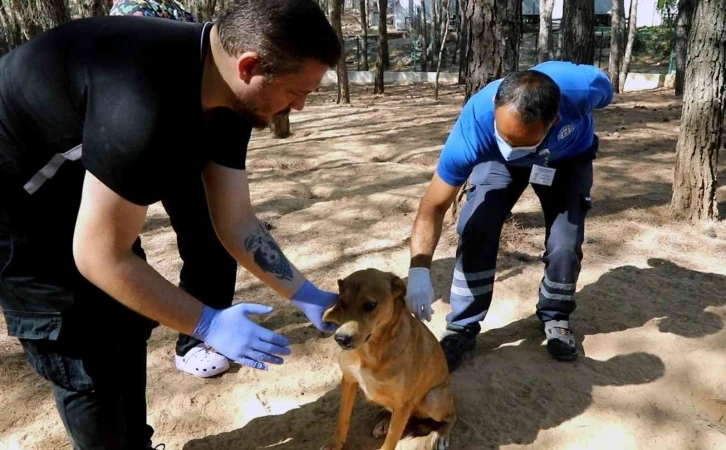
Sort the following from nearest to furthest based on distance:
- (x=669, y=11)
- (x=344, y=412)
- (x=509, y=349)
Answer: (x=344, y=412) → (x=509, y=349) → (x=669, y=11)

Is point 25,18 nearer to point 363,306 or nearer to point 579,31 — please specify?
point 579,31

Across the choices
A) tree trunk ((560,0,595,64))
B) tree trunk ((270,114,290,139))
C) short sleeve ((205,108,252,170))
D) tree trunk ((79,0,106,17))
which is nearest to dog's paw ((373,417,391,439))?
short sleeve ((205,108,252,170))

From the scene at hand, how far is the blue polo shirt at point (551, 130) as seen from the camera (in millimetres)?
3215

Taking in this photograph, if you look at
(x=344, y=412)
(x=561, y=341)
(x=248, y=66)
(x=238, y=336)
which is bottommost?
(x=561, y=341)

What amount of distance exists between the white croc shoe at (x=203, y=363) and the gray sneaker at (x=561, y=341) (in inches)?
79.2

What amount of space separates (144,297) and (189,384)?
1.73m

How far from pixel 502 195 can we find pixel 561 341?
98 centimetres

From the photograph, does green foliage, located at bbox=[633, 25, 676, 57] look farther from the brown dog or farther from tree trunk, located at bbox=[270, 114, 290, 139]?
the brown dog

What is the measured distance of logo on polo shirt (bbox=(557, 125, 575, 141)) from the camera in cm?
325

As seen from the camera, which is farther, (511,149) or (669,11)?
(669,11)

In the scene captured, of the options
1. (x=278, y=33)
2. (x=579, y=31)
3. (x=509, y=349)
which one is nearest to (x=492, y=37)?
(x=509, y=349)

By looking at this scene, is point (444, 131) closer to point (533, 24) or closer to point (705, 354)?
point (705, 354)

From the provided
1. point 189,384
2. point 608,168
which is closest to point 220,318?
point 189,384

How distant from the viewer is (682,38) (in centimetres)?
1466
